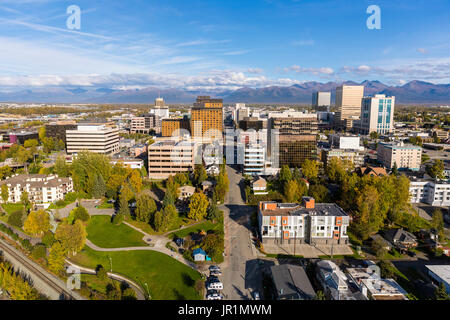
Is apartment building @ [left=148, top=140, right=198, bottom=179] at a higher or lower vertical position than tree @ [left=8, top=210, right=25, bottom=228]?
higher

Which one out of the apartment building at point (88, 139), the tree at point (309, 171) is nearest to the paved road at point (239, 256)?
the tree at point (309, 171)

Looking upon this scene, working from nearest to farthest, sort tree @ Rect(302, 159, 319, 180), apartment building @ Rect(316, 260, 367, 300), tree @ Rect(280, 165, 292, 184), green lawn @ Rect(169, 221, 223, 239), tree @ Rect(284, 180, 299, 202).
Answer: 1. apartment building @ Rect(316, 260, 367, 300)
2. green lawn @ Rect(169, 221, 223, 239)
3. tree @ Rect(284, 180, 299, 202)
4. tree @ Rect(280, 165, 292, 184)
5. tree @ Rect(302, 159, 319, 180)

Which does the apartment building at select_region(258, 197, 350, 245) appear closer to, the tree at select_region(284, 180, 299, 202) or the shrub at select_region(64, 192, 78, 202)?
the tree at select_region(284, 180, 299, 202)

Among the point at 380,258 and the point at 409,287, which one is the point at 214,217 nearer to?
the point at 380,258

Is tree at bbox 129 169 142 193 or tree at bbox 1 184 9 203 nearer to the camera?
tree at bbox 1 184 9 203

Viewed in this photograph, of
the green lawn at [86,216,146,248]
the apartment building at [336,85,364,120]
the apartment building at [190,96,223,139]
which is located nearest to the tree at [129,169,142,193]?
the green lawn at [86,216,146,248]

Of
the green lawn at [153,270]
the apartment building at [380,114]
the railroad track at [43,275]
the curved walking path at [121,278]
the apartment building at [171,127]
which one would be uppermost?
the apartment building at [380,114]

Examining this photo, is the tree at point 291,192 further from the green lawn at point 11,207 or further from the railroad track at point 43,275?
the green lawn at point 11,207
